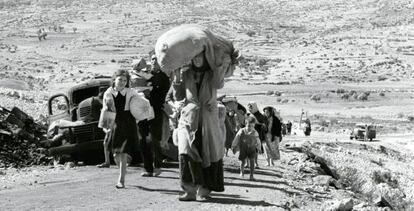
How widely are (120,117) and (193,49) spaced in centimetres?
183

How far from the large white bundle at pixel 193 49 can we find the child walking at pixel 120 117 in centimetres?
103

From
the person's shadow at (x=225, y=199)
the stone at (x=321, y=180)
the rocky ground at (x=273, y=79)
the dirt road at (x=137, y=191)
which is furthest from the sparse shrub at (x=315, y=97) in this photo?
the person's shadow at (x=225, y=199)

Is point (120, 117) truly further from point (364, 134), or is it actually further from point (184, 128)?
point (364, 134)

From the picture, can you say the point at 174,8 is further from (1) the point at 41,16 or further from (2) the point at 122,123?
(2) the point at 122,123

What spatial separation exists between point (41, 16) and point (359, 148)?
89.5 meters

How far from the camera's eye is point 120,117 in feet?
35.8

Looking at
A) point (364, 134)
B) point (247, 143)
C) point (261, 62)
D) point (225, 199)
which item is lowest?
point (364, 134)

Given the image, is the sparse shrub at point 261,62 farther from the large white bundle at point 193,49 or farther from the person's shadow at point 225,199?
the large white bundle at point 193,49

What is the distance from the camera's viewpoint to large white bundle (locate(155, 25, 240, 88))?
32.0ft

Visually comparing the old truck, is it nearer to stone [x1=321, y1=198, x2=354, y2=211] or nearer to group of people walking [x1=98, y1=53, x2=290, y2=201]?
group of people walking [x1=98, y1=53, x2=290, y2=201]

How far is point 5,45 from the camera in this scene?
8881 cm

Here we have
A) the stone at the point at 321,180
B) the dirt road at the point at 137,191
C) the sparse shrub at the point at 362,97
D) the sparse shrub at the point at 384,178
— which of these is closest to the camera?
the dirt road at the point at 137,191

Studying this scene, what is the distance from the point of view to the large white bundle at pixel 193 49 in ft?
32.0

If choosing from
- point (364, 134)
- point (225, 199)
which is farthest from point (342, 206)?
point (364, 134)
